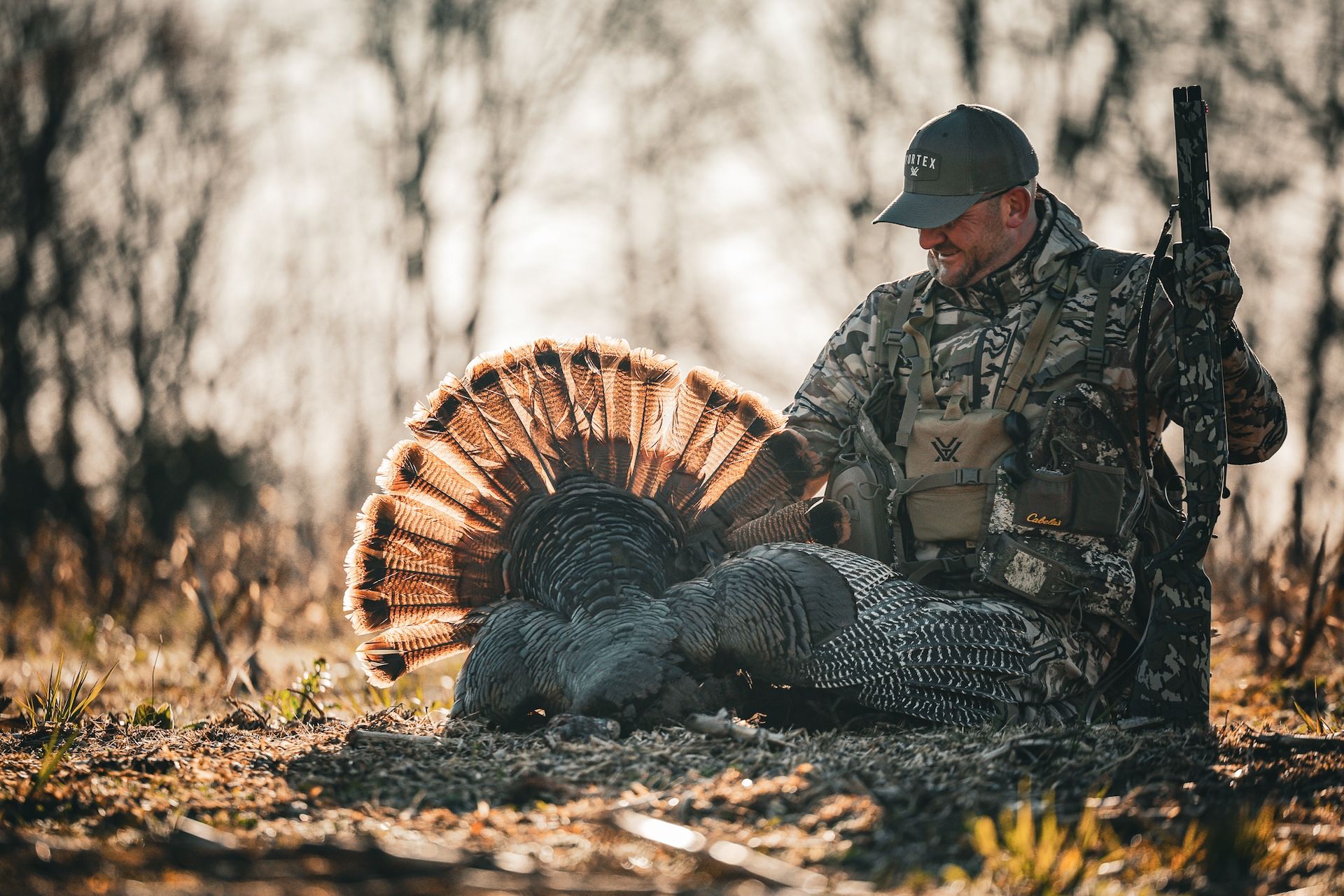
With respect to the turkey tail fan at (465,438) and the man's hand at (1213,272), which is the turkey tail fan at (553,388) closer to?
the turkey tail fan at (465,438)

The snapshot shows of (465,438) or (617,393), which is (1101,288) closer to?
(617,393)

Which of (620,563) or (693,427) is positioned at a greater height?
(693,427)

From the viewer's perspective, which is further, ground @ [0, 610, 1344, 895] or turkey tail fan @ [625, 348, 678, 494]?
Answer: turkey tail fan @ [625, 348, 678, 494]

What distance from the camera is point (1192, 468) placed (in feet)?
13.2

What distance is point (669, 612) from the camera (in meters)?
3.98

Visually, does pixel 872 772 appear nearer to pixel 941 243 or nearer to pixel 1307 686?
pixel 941 243

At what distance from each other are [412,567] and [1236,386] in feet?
9.09

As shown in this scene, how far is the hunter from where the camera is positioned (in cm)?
422

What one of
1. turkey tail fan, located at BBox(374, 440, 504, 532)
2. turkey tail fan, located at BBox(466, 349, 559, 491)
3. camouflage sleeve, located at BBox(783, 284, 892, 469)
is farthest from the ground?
camouflage sleeve, located at BBox(783, 284, 892, 469)

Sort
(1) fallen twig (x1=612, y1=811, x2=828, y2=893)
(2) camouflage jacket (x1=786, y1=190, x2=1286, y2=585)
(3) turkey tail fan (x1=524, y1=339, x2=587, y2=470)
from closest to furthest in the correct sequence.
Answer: (1) fallen twig (x1=612, y1=811, x2=828, y2=893) < (2) camouflage jacket (x1=786, y1=190, x2=1286, y2=585) < (3) turkey tail fan (x1=524, y1=339, x2=587, y2=470)

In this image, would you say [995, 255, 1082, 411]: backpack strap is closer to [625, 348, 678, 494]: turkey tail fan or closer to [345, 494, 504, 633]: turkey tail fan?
[625, 348, 678, 494]: turkey tail fan

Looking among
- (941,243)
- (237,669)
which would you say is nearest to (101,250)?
(237,669)

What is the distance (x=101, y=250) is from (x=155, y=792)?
16880 mm

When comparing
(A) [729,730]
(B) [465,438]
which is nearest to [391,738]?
(A) [729,730]
